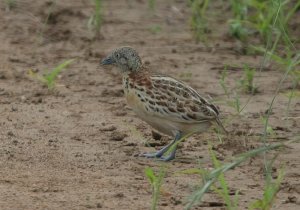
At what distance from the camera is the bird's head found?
8.60 meters

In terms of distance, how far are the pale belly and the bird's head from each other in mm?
245

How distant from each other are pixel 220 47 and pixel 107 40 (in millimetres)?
1276

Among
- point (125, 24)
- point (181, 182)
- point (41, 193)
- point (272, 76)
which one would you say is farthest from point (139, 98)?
point (125, 24)

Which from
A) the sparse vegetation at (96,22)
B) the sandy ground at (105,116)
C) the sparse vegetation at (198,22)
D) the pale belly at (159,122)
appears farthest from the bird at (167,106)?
the sparse vegetation at (198,22)

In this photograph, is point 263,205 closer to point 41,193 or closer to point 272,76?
point 41,193

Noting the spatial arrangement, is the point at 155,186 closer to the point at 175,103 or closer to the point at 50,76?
the point at 175,103

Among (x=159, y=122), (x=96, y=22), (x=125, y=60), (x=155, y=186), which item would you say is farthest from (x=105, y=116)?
(x=96, y=22)

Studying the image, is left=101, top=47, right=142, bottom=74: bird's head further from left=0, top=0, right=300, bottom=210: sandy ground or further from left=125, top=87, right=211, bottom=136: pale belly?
left=0, top=0, right=300, bottom=210: sandy ground

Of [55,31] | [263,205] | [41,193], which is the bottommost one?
[55,31]

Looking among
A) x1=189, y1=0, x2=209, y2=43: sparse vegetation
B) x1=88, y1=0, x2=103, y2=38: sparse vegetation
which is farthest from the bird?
x1=189, y1=0, x2=209, y2=43: sparse vegetation

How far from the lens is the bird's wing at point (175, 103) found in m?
8.28

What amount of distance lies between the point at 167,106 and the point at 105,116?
1.41m

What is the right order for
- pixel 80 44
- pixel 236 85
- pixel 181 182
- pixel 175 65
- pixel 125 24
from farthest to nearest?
pixel 125 24
pixel 80 44
pixel 175 65
pixel 236 85
pixel 181 182

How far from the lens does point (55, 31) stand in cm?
1272
